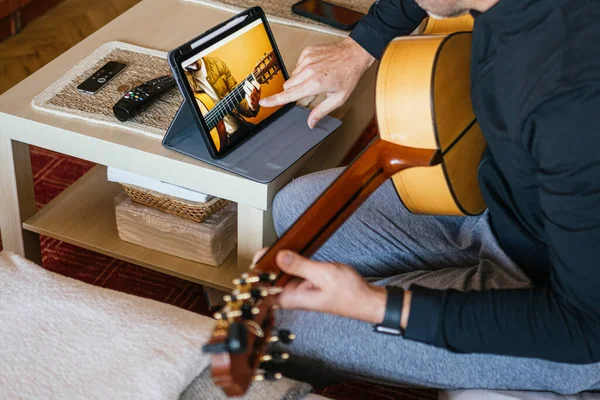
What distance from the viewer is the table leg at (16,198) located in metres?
1.46

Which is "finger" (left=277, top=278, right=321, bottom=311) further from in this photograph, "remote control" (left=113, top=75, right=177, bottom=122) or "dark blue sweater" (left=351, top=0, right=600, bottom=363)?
"remote control" (left=113, top=75, right=177, bottom=122)

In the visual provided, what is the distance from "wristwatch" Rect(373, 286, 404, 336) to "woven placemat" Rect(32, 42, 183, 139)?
0.59 meters

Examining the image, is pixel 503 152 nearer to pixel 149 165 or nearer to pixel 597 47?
pixel 597 47

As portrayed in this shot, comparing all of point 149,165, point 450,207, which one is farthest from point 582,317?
point 149,165

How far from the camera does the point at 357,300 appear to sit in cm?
92

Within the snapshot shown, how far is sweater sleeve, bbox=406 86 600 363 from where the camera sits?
84 cm

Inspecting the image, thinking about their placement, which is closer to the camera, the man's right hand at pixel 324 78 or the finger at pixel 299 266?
the finger at pixel 299 266

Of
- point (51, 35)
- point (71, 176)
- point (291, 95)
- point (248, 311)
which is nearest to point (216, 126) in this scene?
point (291, 95)

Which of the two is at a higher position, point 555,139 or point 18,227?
point 555,139

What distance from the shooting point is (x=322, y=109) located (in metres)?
1.41

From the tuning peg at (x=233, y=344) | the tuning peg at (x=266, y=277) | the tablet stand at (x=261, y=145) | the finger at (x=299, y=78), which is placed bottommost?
the tablet stand at (x=261, y=145)

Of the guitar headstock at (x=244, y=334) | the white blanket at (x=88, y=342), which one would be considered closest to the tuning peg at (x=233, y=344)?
the guitar headstock at (x=244, y=334)

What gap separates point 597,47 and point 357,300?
0.40m

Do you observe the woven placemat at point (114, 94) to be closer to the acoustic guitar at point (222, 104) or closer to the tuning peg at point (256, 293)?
the acoustic guitar at point (222, 104)
